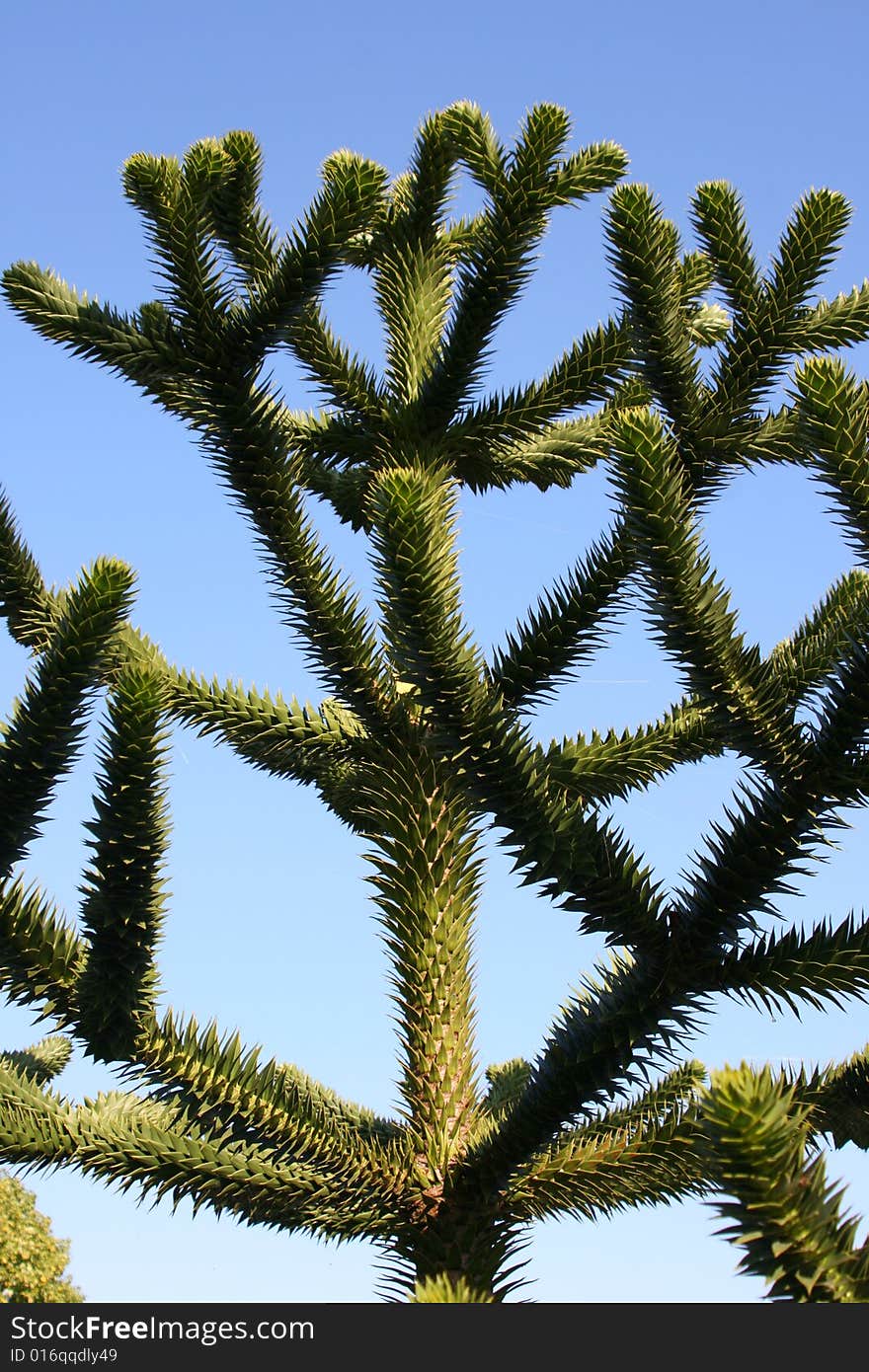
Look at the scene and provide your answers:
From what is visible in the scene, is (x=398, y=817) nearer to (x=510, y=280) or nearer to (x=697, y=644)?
(x=697, y=644)

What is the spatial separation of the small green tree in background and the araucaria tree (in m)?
9.70

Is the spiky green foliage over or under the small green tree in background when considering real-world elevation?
under

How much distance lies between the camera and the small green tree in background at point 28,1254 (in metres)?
12.9

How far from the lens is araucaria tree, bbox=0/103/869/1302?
2.88 m

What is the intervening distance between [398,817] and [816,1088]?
1551 millimetres

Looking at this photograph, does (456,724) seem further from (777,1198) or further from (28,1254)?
(28,1254)

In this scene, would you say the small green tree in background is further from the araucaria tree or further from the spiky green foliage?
the spiky green foliage

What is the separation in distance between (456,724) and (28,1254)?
490 inches

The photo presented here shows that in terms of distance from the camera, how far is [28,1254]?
13.2 meters

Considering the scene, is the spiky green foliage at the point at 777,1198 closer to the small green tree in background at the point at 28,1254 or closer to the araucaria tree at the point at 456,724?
the araucaria tree at the point at 456,724

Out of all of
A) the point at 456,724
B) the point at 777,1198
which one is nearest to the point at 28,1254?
the point at 456,724

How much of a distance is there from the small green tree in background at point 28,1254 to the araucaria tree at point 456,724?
9.70 metres

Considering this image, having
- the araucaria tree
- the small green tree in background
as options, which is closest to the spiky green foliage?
the araucaria tree
